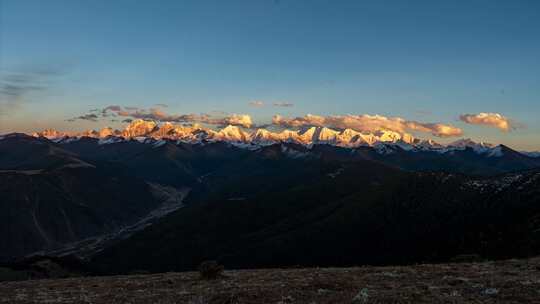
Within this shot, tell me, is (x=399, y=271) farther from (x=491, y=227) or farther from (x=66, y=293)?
(x=491, y=227)

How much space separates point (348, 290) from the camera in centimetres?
2742

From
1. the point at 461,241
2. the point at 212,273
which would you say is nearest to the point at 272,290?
the point at 212,273

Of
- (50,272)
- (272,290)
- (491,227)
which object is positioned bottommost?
(50,272)

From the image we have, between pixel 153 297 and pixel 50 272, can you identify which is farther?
pixel 50 272

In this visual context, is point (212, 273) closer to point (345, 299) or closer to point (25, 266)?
point (345, 299)

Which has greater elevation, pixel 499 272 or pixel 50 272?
pixel 499 272

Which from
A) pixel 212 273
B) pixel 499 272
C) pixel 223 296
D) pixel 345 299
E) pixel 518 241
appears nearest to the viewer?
pixel 345 299

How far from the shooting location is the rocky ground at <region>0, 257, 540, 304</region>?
24.0 metres

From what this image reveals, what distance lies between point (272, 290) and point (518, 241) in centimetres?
11417

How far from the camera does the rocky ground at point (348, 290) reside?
24.0 metres

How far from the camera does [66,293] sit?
33.8m

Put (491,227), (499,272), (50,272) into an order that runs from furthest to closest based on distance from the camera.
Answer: (491,227) < (50,272) < (499,272)

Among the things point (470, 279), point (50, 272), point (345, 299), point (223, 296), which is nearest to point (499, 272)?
point (470, 279)

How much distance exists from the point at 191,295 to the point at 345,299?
10126 mm
